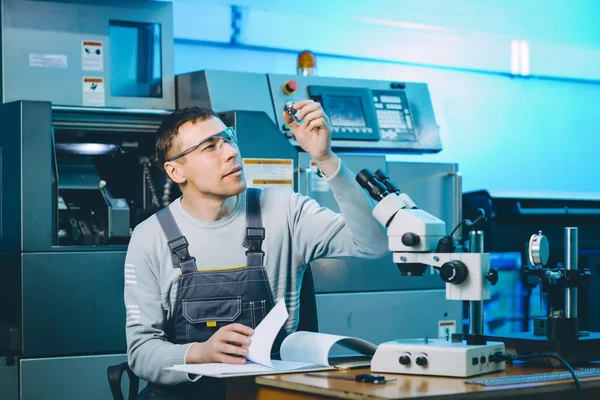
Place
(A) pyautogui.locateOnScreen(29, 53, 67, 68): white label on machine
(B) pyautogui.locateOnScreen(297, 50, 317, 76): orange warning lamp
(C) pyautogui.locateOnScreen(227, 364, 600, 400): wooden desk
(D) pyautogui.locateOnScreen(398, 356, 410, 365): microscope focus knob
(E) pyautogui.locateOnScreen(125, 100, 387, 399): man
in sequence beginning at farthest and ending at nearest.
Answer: (B) pyautogui.locateOnScreen(297, 50, 317, 76): orange warning lamp
(A) pyautogui.locateOnScreen(29, 53, 67, 68): white label on machine
(E) pyautogui.locateOnScreen(125, 100, 387, 399): man
(D) pyautogui.locateOnScreen(398, 356, 410, 365): microscope focus knob
(C) pyautogui.locateOnScreen(227, 364, 600, 400): wooden desk

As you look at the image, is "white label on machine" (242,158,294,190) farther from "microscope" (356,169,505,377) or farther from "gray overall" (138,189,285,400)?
"microscope" (356,169,505,377)

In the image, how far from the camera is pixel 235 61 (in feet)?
13.9

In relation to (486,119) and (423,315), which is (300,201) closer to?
(423,315)

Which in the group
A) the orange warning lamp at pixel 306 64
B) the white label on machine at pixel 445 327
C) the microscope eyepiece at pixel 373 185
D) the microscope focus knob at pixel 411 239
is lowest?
the white label on machine at pixel 445 327

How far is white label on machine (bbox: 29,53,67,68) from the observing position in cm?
340

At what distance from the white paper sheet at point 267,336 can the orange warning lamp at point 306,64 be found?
6.80 ft

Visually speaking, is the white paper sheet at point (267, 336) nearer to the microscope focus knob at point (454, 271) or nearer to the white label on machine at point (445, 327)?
the microscope focus knob at point (454, 271)

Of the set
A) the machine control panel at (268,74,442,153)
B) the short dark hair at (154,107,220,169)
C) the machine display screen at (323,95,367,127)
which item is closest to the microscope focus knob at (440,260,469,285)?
the short dark hair at (154,107,220,169)

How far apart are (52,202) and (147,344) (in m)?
1.03

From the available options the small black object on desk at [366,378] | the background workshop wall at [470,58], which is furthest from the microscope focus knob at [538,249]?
the background workshop wall at [470,58]

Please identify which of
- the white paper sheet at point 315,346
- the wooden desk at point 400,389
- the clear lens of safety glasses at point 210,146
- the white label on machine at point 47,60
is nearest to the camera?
the wooden desk at point 400,389

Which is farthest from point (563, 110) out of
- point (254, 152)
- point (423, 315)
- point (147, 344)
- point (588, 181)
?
point (147, 344)

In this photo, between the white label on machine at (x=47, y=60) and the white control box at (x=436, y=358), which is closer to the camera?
the white control box at (x=436, y=358)

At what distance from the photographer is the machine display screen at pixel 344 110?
3738mm
